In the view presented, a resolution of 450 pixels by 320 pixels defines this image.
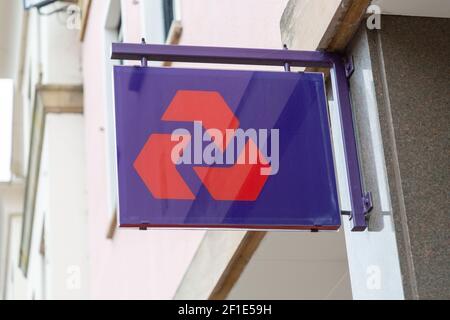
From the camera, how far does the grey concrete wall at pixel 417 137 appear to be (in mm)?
4629

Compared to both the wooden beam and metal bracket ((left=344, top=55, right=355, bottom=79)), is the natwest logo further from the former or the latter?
the wooden beam

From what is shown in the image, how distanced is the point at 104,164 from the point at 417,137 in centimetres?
823

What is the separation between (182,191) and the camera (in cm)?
487

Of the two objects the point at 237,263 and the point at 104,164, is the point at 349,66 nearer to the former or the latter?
the point at 237,263

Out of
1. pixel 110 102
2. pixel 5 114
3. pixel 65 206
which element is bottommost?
pixel 65 206

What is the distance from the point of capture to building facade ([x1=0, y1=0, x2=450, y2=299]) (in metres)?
4.82

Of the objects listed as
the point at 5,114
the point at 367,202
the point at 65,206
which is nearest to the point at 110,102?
the point at 5,114

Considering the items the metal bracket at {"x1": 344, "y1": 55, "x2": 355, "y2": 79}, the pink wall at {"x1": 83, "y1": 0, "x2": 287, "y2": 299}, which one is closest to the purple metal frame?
the metal bracket at {"x1": 344, "y1": 55, "x2": 355, "y2": 79}

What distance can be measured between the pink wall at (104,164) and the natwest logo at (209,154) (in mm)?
1559

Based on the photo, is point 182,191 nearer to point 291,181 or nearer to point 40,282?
point 291,181

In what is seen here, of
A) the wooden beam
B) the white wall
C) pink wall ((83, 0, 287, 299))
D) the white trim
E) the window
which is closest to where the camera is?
pink wall ((83, 0, 287, 299))

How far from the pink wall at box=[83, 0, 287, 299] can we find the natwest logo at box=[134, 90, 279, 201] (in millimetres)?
1559

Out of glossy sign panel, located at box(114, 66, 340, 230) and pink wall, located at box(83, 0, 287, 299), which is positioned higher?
pink wall, located at box(83, 0, 287, 299)

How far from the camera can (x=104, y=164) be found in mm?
12820
